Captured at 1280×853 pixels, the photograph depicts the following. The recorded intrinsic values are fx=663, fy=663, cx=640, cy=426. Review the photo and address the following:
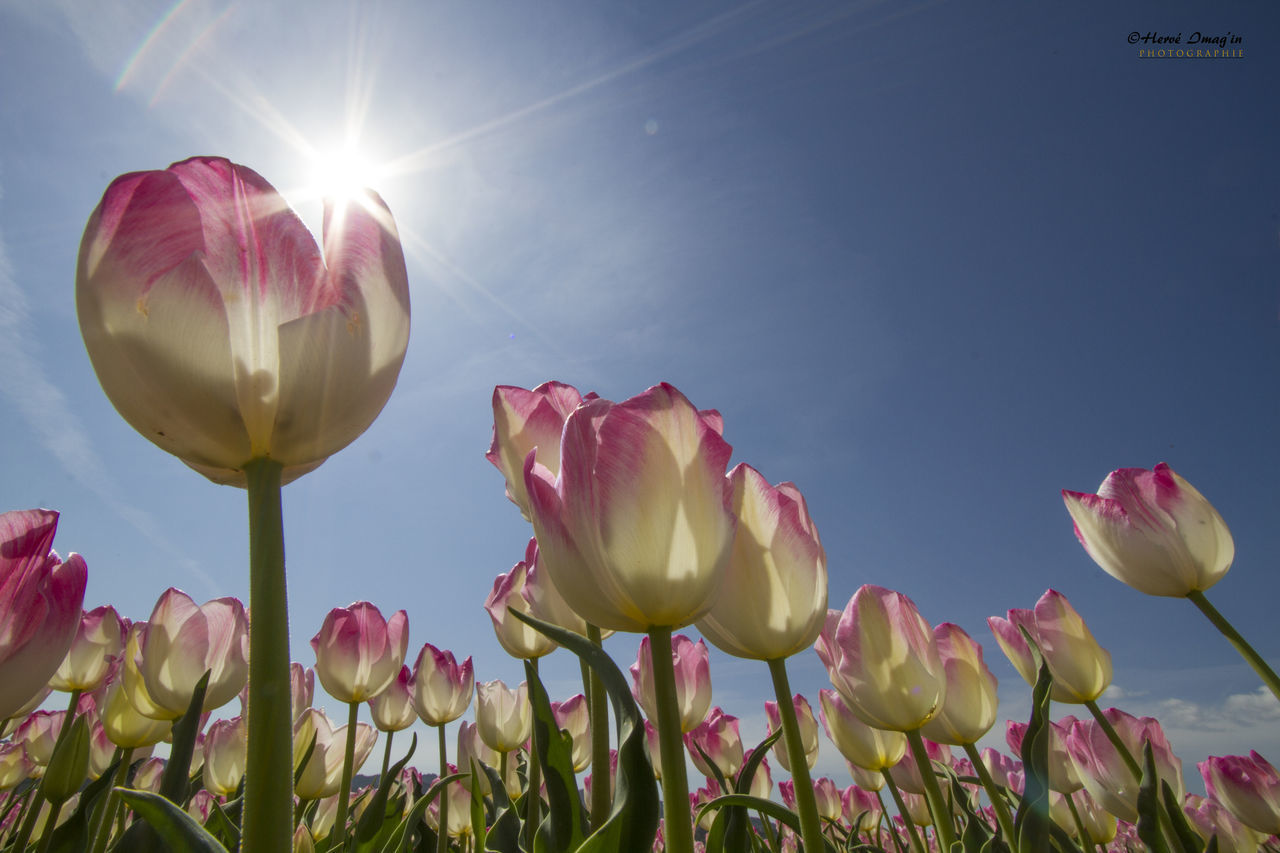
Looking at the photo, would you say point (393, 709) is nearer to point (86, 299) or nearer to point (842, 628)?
point (842, 628)

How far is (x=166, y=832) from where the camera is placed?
20.1 inches

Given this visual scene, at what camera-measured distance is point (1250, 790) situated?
2668mm

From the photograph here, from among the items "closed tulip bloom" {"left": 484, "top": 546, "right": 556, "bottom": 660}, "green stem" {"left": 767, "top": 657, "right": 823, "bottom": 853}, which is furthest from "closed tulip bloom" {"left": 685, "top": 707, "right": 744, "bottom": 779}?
"green stem" {"left": 767, "top": 657, "right": 823, "bottom": 853}

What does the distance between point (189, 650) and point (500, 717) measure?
4.13 feet

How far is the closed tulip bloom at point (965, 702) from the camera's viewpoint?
57.7 inches

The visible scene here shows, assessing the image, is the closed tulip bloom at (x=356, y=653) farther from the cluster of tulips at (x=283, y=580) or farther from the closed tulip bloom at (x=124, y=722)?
the closed tulip bloom at (x=124, y=722)

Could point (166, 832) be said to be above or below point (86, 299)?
below

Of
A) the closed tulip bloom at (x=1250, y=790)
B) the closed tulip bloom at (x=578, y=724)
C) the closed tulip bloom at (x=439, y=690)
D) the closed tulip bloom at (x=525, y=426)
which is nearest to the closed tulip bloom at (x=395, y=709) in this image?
the closed tulip bloom at (x=439, y=690)

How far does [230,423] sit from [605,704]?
767 mm

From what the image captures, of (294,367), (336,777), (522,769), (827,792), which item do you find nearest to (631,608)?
(294,367)

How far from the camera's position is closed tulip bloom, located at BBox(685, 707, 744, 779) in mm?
2705

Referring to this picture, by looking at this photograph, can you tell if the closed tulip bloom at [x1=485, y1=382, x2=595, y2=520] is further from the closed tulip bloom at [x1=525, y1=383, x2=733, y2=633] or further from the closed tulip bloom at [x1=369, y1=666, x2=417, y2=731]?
the closed tulip bloom at [x1=369, y1=666, x2=417, y2=731]

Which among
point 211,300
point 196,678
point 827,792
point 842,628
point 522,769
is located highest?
point 211,300

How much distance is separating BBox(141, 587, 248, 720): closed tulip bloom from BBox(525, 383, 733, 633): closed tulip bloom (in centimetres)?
122
